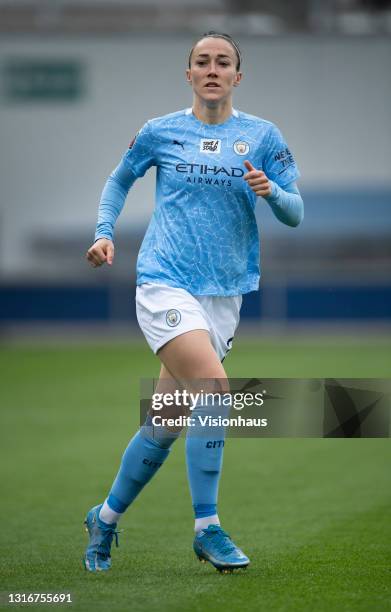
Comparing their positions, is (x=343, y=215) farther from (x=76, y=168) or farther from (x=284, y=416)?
(x=284, y=416)

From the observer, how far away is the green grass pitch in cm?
450

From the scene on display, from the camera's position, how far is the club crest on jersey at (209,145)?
16.2 feet

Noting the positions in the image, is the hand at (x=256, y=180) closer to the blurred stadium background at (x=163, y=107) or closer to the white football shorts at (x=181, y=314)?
the white football shorts at (x=181, y=314)

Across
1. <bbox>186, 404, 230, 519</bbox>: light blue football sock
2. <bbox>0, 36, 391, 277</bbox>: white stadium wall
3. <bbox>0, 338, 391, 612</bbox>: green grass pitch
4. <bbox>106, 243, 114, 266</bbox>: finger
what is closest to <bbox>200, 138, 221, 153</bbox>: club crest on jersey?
<bbox>106, 243, 114, 266</bbox>: finger

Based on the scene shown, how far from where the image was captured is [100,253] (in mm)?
4906

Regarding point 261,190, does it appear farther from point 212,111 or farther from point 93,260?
point 93,260

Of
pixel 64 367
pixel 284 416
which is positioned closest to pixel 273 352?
pixel 64 367

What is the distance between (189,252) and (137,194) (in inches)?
849

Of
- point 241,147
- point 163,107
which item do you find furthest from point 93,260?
point 163,107

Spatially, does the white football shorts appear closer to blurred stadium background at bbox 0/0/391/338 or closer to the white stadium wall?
blurred stadium background at bbox 0/0/391/338

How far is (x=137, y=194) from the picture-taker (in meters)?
26.3

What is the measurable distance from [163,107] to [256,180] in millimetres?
21328

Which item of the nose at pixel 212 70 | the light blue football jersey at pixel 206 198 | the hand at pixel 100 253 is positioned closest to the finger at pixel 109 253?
the hand at pixel 100 253

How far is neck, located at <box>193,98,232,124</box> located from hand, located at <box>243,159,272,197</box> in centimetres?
42
